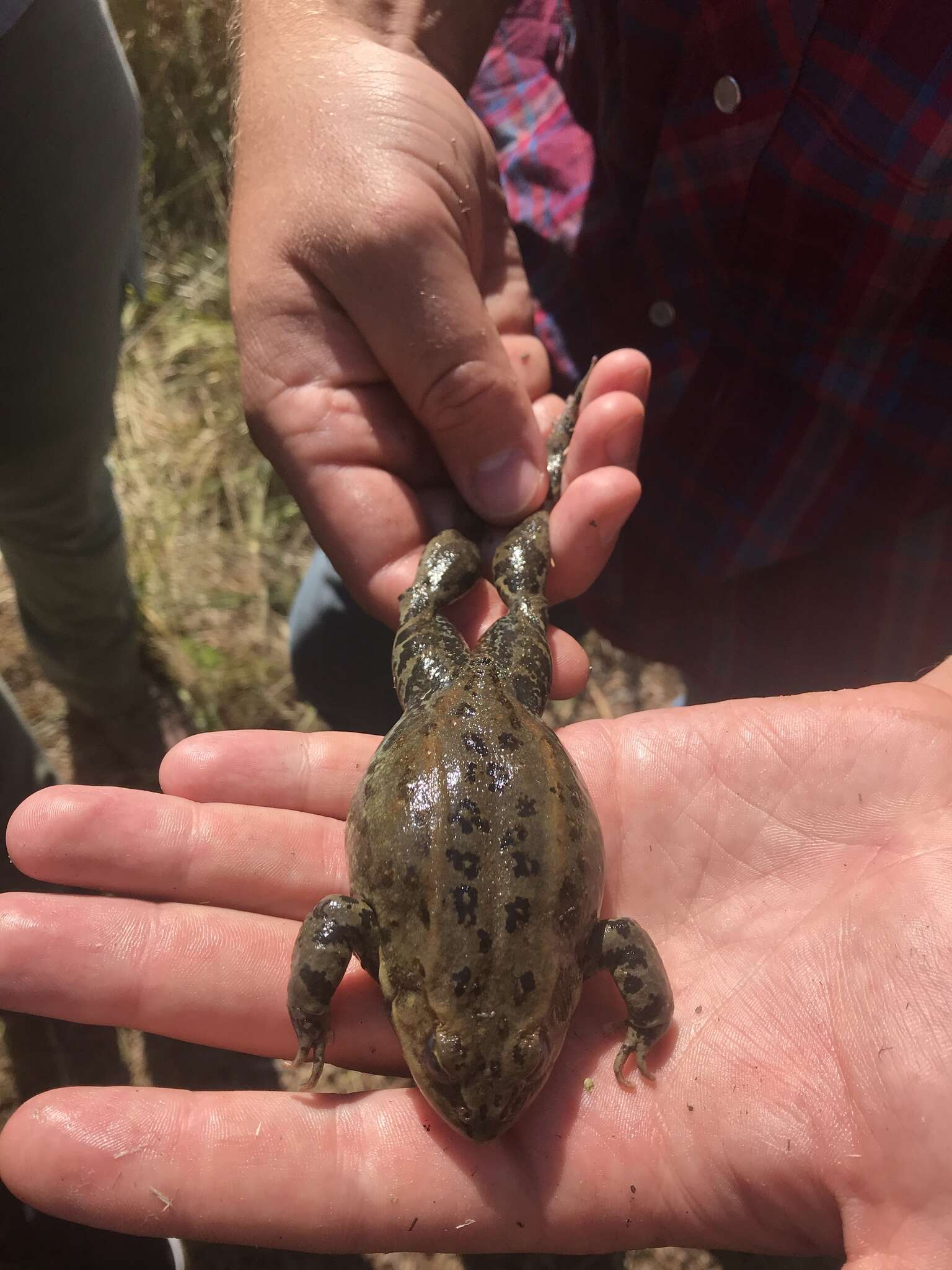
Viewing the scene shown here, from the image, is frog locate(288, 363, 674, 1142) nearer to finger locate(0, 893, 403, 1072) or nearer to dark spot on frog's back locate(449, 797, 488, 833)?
dark spot on frog's back locate(449, 797, 488, 833)

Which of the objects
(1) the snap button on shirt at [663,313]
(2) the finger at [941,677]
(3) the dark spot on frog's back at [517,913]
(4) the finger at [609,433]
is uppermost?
(1) the snap button on shirt at [663,313]

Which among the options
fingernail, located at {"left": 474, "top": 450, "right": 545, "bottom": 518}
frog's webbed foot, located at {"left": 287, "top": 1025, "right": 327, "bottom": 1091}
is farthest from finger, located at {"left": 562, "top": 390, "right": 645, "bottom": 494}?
frog's webbed foot, located at {"left": 287, "top": 1025, "right": 327, "bottom": 1091}

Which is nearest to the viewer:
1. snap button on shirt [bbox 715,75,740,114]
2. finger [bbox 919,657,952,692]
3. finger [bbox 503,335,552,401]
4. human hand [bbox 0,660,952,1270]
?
human hand [bbox 0,660,952,1270]

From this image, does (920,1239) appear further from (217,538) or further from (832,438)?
(217,538)

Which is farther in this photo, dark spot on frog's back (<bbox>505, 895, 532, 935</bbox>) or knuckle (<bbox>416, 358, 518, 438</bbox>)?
knuckle (<bbox>416, 358, 518, 438</bbox>)

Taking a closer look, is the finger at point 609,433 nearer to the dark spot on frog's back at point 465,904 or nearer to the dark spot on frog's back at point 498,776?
the dark spot on frog's back at point 498,776

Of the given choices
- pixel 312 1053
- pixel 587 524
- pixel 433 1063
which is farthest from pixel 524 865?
pixel 587 524

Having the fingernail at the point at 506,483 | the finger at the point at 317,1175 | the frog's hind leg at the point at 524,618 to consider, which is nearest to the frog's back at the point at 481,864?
the frog's hind leg at the point at 524,618

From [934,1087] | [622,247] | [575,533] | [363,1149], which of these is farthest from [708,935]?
[622,247]
